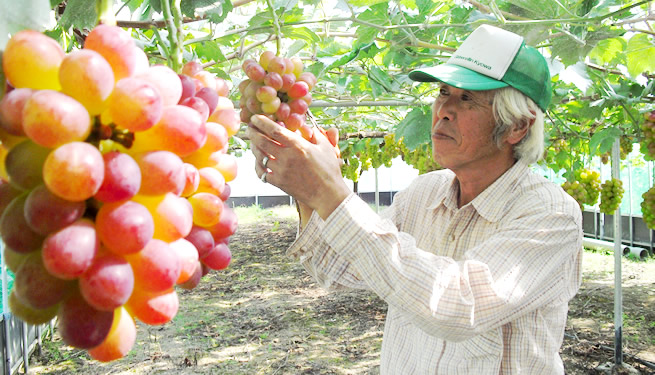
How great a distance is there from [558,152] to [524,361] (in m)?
5.85

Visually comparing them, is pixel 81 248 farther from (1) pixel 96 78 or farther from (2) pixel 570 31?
(2) pixel 570 31

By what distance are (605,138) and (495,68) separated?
136 inches

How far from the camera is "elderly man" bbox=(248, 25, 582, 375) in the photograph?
1152mm

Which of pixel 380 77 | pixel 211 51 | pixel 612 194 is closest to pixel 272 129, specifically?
pixel 211 51

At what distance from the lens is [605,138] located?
4.54 meters

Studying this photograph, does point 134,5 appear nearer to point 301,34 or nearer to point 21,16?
point 301,34

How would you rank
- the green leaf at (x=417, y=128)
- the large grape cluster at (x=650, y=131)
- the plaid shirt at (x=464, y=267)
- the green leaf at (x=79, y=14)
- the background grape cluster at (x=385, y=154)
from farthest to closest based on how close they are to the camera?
1. the background grape cluster at (x=385, y=154)
2. the large grape cluster at (x=650, y=131)
3. the green leaf at (x=417, y=128)
4. the plaid shirt at (x=464, y=267)
5. the green leaf at (x=79, y=14)

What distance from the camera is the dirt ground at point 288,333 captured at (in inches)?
192

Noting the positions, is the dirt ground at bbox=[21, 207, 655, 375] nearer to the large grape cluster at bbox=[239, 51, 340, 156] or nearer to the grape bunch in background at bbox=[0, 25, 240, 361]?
the large grape cluster at bbox=[239, 51, 340, 156]

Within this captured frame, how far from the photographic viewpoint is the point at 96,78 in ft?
1.40

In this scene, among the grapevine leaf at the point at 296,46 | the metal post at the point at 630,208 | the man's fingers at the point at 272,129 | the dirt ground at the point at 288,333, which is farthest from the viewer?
the metal post at the point at 630,208

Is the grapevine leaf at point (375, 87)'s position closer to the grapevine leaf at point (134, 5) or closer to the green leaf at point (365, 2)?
the green leaf at point (365, 2)

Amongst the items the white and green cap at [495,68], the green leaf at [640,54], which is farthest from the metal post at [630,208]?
the white and green cap at [495,68]

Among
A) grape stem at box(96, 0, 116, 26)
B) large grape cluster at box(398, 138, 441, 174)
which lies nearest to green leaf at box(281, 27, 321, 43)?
grape stem at box(96, 0, 116, 26)
